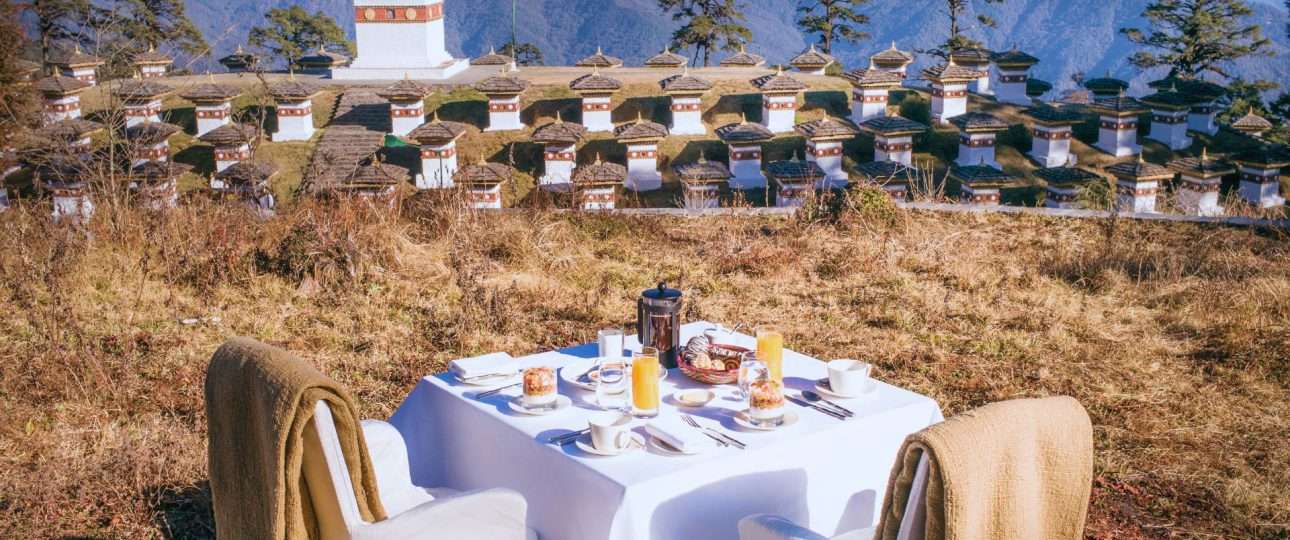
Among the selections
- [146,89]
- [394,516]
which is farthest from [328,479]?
[146,89]

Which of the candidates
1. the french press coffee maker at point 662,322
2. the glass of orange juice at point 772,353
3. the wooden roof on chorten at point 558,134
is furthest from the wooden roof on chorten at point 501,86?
the glass of orange juice at point 772,353

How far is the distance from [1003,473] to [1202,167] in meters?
20.1

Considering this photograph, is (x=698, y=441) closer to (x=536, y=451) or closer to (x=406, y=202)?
(x=536, y=451)

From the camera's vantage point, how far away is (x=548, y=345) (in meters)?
6.06

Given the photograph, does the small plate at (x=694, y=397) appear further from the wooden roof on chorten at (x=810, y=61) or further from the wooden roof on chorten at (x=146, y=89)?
the wooden roof on chorten at (x=810, y=61)

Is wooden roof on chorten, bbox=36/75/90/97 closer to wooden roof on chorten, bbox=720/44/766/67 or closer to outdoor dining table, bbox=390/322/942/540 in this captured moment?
wooden roof on chorten, bbox=720/44/766/67

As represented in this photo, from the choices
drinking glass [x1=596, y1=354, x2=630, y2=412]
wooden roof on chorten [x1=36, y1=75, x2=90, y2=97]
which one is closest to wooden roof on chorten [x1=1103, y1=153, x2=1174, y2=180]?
drinking glass [x1=596, y1=354, x2=630, y2=412]

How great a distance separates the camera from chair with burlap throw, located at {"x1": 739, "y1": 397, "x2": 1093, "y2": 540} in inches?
85.3

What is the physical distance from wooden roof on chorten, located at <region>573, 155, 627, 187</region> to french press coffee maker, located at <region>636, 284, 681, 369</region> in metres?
14.3

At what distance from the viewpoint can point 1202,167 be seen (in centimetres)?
1988

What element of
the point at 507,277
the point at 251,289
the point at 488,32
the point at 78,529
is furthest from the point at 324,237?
the point at 488,32

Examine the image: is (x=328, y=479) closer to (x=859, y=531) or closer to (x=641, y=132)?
(x=859, y=531)

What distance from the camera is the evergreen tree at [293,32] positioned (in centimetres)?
3544

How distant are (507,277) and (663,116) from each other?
1616cm
